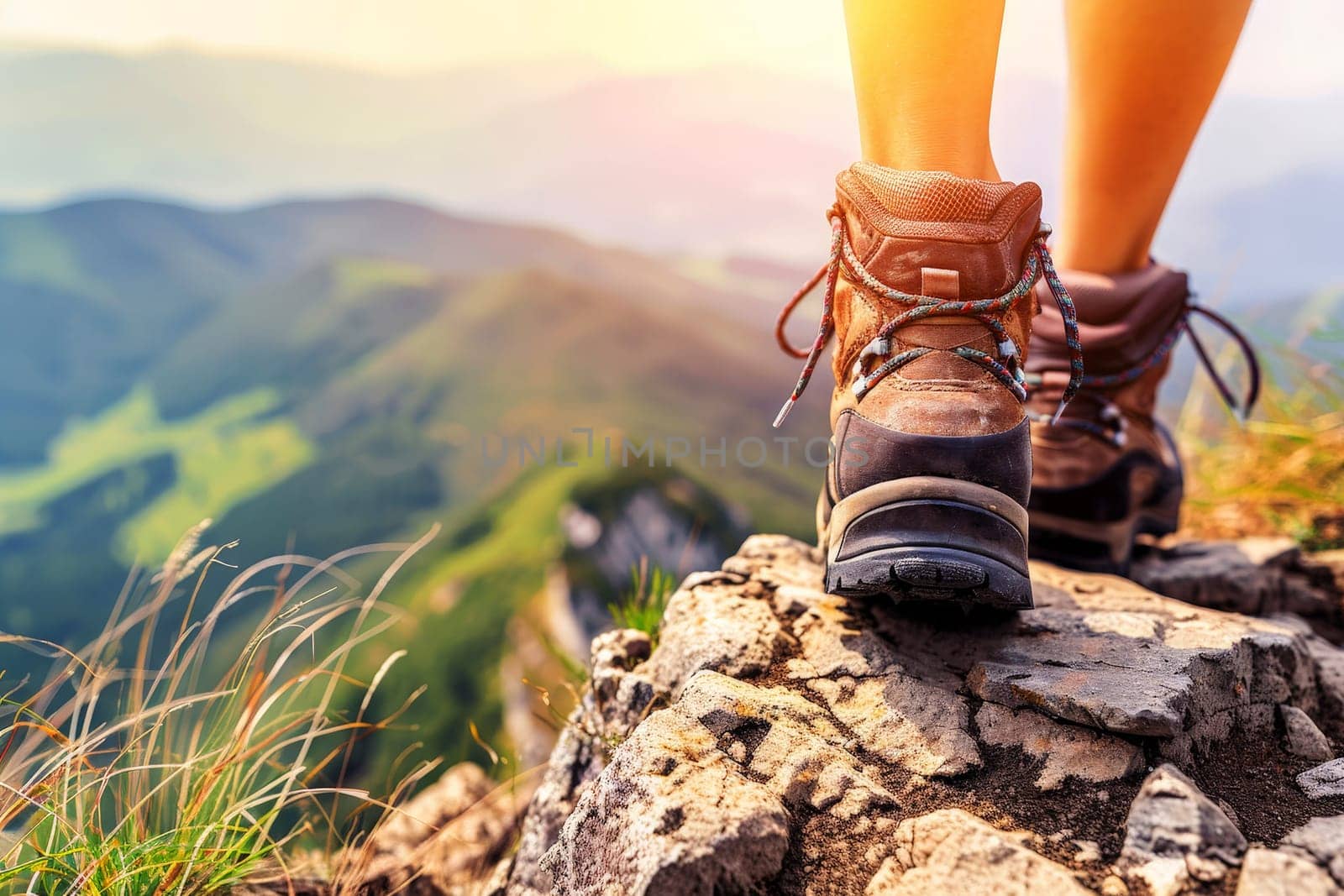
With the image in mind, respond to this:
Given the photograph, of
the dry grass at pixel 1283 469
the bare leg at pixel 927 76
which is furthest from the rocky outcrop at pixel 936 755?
the dry grass at pixel 1283 469

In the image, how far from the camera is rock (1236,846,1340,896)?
811 mm

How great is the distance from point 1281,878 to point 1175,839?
0.09m

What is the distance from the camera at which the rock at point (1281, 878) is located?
2.66 ft

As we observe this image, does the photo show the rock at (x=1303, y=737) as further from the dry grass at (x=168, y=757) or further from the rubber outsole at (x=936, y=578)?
the dry grass at (x=168, y=757)

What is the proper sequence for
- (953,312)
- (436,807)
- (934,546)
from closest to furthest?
(934,546) < (953,312) < (436,807)

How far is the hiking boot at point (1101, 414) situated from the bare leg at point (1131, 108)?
0.10 meters

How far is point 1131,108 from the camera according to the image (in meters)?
1.75

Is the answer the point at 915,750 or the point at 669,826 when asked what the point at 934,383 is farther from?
the point at 669,826

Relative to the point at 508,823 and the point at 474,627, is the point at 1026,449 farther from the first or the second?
the point at 474,627

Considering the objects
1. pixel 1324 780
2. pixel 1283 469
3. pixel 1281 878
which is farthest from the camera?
pixel 1283 469

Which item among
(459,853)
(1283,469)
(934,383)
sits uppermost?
(934,383)

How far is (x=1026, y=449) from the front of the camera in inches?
52.6

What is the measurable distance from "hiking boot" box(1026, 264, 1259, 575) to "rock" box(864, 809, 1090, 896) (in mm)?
1076

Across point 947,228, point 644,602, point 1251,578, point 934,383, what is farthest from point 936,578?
point 1251,578
